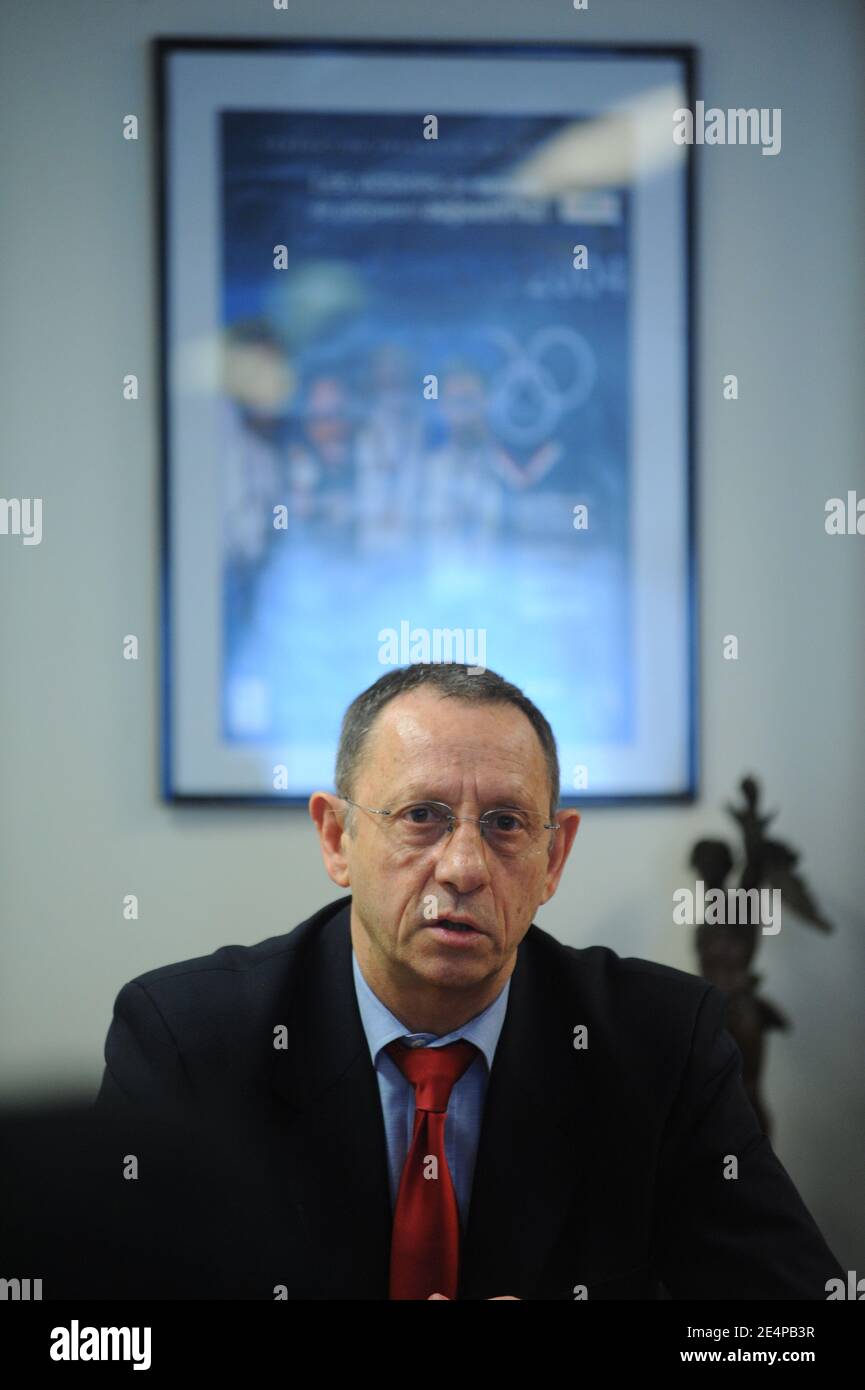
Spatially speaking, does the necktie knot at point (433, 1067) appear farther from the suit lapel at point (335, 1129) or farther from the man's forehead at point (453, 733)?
the man's forehead at point (453, 733)

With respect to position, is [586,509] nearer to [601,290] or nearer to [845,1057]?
[601,290]

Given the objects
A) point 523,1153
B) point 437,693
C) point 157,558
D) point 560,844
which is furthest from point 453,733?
point 157,558

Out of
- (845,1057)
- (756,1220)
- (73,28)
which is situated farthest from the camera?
(845,1057)

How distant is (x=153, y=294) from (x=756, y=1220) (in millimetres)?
1162

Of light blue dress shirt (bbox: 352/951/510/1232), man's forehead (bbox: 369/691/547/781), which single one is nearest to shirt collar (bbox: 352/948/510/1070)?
light blue dress shirt (bbox: 352/951/510/1232)

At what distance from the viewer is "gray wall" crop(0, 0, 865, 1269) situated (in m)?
1.38

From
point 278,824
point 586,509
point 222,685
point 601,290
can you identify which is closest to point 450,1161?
point 278,824

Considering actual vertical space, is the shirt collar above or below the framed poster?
below

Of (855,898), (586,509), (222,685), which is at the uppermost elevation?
(586,509)

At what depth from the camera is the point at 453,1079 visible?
1.07 metres

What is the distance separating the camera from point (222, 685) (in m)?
1.38

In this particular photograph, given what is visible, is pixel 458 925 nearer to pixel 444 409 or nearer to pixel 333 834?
pixel 333 834

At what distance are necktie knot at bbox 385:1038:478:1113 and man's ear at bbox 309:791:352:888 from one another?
162 mm

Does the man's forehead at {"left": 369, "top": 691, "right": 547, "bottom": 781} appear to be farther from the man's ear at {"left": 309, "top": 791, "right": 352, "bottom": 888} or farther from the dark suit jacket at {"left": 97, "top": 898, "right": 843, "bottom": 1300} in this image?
the dark suit jacket at {"left": 97, "top": 898, "right": 843, "bottom": 1300}
